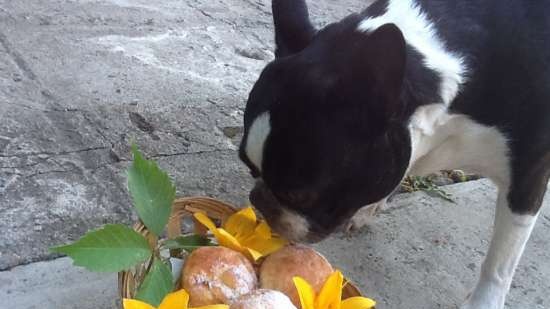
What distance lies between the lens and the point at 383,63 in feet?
5.43

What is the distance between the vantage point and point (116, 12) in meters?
4.04

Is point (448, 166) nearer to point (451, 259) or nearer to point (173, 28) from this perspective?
point (451, 259)

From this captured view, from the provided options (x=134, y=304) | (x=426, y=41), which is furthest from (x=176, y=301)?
(x=426, y=41)

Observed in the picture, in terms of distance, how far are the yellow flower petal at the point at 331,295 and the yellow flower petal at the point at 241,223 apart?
0.34 m

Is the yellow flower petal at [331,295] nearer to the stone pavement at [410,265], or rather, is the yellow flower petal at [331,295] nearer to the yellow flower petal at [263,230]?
the yellow flower petal at [263,230]

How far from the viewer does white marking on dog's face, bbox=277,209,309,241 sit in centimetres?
190

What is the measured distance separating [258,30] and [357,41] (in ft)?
8.20

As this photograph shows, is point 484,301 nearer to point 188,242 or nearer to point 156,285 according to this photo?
point 188,242

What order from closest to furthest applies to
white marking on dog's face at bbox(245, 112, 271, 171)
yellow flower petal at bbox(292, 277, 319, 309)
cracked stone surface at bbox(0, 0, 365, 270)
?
1. yellow flower petal at bbox(292, 277, 319, 309)
2. white marking on dog's face at bbox(245, 112, 271, 171)
3. cracked stone surface at bbox(0, 0, 365, 270)

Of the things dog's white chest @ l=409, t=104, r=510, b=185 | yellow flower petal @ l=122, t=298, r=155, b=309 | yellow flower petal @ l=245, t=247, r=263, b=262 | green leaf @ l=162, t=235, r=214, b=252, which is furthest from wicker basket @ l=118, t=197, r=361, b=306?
dog's white chest @ l=409, t=104, r=510, b=185

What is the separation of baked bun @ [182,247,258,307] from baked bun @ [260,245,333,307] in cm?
4

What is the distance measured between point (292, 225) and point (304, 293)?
30cm

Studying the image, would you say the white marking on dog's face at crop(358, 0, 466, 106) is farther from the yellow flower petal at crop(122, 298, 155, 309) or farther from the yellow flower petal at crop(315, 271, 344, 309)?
the yellow flower petal at crop(122, 298, 155, 309)

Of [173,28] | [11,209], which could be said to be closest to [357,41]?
[11,209]
